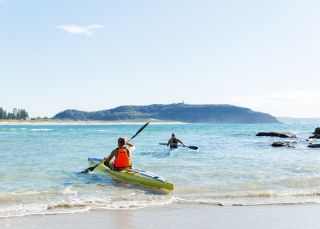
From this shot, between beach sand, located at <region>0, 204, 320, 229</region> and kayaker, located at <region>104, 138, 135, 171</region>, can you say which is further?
kayaker, located at <region>104, 138, 135, 171</region>

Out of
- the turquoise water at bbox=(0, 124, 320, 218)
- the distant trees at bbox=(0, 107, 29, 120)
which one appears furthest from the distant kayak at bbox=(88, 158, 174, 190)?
the distant trees at bbox=(0, 107, 29, 120)

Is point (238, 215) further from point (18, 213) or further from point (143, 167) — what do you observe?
point (143, 167)

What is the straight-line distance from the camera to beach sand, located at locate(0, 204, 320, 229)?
7512 mm

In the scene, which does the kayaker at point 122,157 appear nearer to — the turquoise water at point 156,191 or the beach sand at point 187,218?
the turquoise water at point 156,191

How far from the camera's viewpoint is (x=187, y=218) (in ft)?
26.6

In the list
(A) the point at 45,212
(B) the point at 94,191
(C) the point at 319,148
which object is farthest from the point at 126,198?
(C) the point at 319,148

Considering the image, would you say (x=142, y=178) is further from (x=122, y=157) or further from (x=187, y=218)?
(x=187, y=218)

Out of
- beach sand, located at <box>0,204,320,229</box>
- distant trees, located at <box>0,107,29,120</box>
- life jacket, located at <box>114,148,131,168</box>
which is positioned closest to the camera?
beach sand, located at <box>0,204,320,229</box>

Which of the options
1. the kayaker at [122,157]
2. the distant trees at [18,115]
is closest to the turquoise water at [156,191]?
the kayaker at [122,157]

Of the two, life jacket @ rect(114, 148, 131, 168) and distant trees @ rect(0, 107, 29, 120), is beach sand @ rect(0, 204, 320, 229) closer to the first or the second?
life jacket @ rect(114, 148, 131, 168)

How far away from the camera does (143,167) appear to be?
18.1 metres

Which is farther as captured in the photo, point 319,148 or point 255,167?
point 319,148

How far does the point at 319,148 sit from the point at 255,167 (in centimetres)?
1463

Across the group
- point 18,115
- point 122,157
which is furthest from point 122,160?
point 18,115
